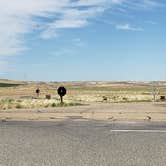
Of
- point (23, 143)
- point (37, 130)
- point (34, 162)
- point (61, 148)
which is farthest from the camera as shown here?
point (37, 130)

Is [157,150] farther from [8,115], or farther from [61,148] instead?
[8,115]

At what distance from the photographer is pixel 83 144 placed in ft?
33.1

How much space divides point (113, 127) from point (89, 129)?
83cm

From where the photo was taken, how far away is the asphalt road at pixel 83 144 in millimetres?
8289

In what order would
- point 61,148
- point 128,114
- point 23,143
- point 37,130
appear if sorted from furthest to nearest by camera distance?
point 128,114
point 37,130
point 23,143
point 61,148

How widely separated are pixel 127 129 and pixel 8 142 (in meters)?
3.75

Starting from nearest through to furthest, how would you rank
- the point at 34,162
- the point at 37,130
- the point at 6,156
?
the point at 34,162 < the point at 6,156 < the point at 37,130

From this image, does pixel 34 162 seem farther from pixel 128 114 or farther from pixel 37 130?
pixel 128 114

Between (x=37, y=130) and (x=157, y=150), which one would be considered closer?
(x=157, y=150)

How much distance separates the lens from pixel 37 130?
42.0 ft

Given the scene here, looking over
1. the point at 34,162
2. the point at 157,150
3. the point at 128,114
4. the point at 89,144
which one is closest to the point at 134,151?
the point at 157,150

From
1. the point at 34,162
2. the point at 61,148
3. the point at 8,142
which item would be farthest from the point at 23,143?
the point at 34,162

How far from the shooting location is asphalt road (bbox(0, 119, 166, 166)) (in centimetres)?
829

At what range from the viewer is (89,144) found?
10.1 metres
